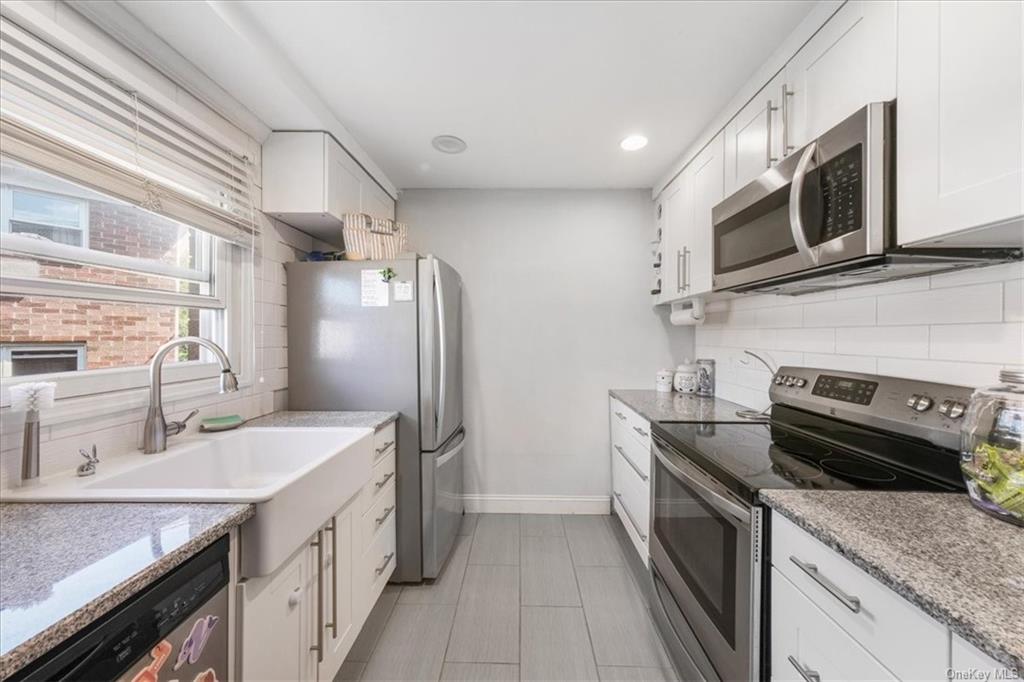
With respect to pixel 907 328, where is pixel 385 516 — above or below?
below

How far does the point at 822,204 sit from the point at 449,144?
179 cm

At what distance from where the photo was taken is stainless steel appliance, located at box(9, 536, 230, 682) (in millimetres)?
558

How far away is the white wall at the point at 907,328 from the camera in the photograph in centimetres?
101

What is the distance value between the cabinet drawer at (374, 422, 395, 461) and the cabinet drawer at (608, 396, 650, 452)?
4.20 ft

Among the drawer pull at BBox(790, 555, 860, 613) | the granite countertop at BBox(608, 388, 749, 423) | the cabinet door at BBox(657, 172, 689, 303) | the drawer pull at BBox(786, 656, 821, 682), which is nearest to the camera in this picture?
the drawer pull at BBox(790, 555, 860, 613)

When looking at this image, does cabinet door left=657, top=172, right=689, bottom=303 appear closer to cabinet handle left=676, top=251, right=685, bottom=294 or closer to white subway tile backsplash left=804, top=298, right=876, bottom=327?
cabinet handle left=676, top=251, right=685, bottom=294

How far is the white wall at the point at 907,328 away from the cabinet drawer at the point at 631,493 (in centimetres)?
77

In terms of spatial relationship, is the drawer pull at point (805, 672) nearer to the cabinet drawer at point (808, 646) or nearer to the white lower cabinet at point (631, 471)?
the cabinet drawer at point (808, 646)

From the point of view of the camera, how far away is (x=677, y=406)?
2.16 m

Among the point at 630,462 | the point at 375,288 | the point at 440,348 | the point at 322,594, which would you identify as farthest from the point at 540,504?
the point at 375,288

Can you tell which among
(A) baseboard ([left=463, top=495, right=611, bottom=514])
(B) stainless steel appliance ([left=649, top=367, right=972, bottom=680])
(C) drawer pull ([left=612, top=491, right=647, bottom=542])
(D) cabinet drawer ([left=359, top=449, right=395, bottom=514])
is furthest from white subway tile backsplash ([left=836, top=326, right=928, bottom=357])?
(D) cabinet drawer ([left=359, top=449, right=395, bottom=514])

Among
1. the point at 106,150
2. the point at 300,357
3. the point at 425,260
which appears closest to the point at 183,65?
the point at 106,150

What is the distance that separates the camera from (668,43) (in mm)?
1420

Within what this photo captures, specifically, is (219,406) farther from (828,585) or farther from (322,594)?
(828,585)
